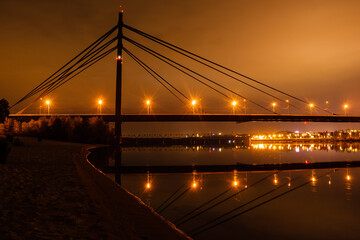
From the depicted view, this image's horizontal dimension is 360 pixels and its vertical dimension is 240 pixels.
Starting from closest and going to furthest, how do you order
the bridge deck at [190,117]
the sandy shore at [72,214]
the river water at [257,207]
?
the sandy shore at [72,214]
the river water at [257,207]
the bridge deck at [190,117]

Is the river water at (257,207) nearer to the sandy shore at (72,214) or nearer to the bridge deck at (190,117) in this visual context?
the sandy shore at (72,214)

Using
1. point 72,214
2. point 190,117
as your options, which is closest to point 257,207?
point 72,214

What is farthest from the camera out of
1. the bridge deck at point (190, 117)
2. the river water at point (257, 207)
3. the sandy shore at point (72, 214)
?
the bridge deck at point (190, 117)

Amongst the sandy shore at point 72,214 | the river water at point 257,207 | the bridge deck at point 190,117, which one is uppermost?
the bridge deck at point 190,117

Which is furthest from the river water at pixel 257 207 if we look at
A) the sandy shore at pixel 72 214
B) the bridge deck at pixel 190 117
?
the bridge deck at pixel 190 117

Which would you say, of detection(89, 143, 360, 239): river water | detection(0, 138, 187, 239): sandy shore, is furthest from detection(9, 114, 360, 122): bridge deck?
detection(0, 138, 187, 239): sandy shore

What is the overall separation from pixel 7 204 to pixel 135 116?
223ft

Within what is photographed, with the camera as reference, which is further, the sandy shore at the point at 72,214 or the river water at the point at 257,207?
the river water at the point at 257,207

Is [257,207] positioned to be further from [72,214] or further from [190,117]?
[190,117]

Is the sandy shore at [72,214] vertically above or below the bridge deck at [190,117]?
below

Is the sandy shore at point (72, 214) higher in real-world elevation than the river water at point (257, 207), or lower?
higher

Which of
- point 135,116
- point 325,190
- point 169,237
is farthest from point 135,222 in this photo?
point 135,116

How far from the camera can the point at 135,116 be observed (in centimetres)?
Answer: 7538

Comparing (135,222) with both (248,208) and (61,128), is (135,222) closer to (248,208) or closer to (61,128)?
(248,208)
